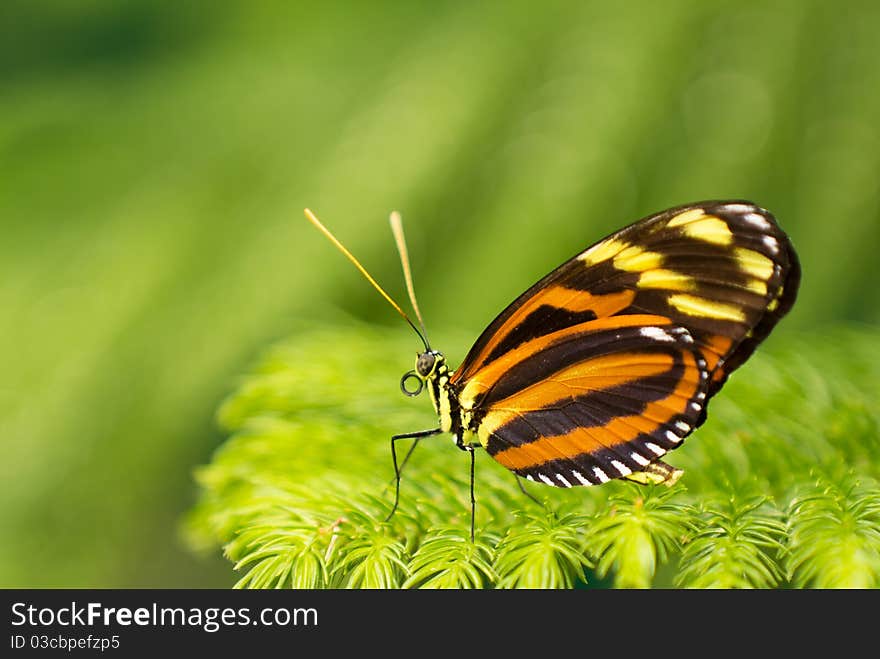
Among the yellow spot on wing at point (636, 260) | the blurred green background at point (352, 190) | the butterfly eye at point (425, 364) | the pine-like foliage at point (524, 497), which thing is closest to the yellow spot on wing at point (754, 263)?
the yellow spot on wing at point (636, 260)

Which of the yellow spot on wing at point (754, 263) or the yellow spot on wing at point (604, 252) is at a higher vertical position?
the yellow spot on wing at point (604, 252)

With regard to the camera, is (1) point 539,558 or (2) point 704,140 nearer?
(1) point 539,558

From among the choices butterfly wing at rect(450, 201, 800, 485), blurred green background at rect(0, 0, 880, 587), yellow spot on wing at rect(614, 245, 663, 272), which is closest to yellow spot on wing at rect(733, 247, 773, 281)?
butterfly wing at rect(450, 201, 800, 485)

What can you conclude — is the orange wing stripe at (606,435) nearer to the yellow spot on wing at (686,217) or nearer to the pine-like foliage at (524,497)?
the pine-like foliage at (524,497)

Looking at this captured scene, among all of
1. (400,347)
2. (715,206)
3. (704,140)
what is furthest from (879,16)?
(400,347)

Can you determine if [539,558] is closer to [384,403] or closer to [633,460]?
[633,460]

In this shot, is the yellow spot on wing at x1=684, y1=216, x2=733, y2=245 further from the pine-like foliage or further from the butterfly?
the pine-like foliage

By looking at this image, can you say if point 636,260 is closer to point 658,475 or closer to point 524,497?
point 658,475
